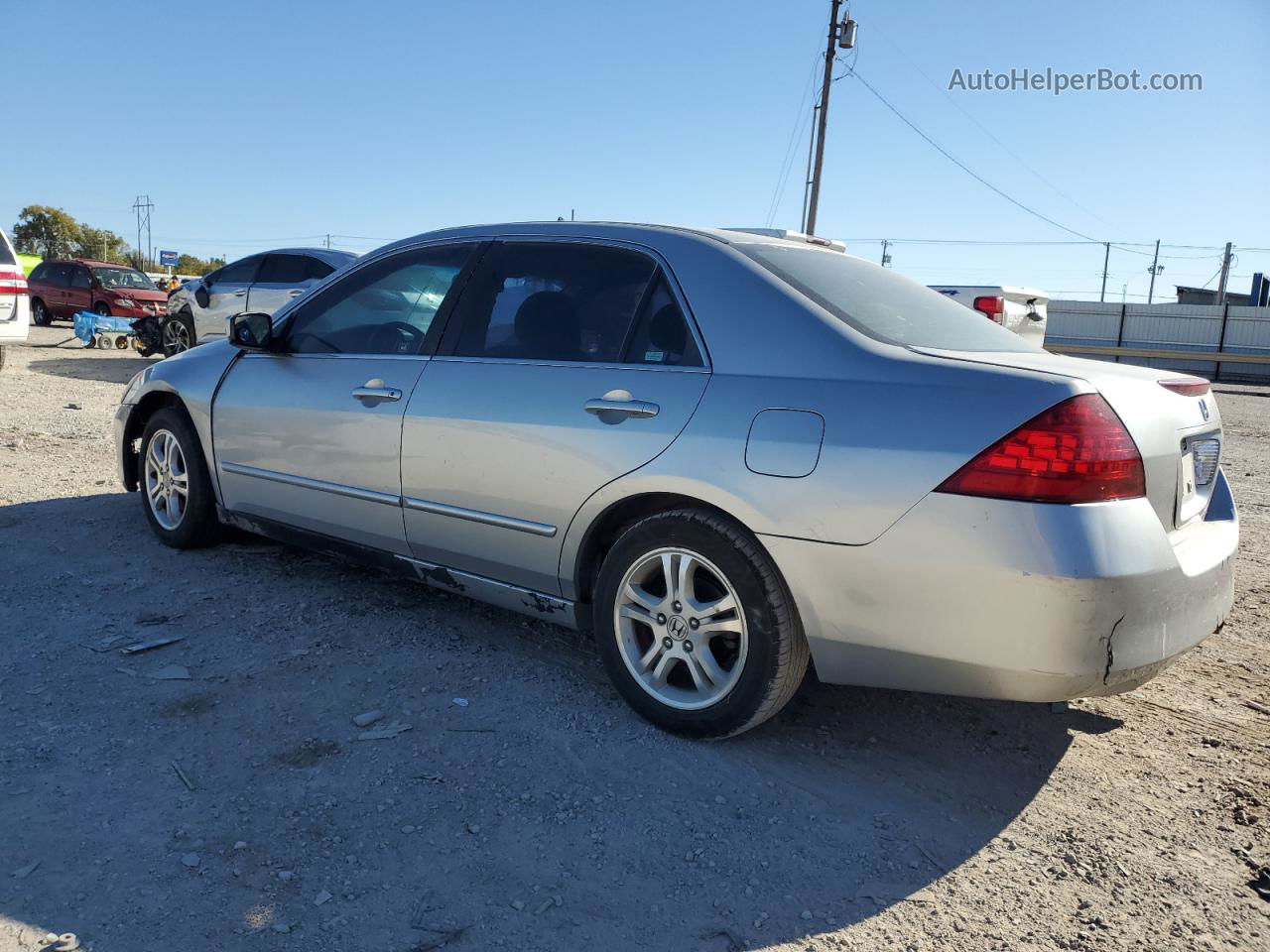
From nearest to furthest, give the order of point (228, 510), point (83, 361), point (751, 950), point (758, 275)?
1. point (751, 950)
2. point (758, 275)
3. point (228, 510)
4. point (83, 361)

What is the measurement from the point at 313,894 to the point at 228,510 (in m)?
2.75

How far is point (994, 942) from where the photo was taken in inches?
84.7

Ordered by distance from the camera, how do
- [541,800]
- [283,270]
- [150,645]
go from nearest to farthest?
[541,800]
[150,645]
[283,270]

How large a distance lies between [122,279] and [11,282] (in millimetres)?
9491

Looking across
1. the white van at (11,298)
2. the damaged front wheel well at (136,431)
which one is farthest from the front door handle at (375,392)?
the white van at (11,298)

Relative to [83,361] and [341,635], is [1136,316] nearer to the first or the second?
[83,361]

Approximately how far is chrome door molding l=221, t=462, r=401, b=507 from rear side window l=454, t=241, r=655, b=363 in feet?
2.17

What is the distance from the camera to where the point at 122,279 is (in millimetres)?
20141

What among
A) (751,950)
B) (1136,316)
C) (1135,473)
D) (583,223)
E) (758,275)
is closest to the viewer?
(751,950)

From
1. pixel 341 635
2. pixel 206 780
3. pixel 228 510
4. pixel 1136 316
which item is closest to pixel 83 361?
pixel 228 510

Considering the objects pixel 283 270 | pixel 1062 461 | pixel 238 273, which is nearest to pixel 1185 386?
pixel 1062 461

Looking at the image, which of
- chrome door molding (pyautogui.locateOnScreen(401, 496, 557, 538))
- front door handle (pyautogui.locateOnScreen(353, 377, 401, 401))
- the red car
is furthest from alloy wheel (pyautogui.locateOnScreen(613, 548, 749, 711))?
the red car

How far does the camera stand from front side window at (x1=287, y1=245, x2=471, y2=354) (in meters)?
3.85

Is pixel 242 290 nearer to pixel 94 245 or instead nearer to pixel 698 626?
pixel 698 626
